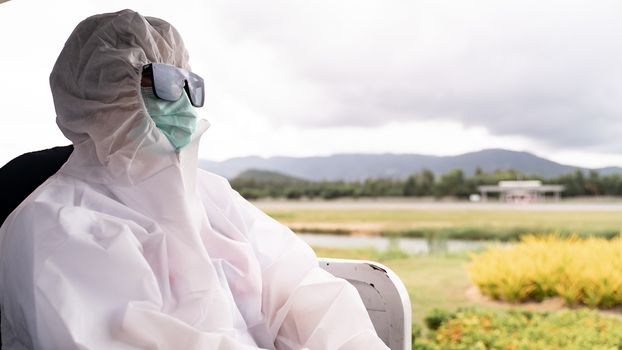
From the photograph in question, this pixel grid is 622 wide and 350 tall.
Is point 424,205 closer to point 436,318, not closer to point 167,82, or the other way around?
point 436,318

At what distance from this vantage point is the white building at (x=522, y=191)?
5.50m

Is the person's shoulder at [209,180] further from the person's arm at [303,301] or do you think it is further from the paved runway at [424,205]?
Answer: the paved runway at [424,205]

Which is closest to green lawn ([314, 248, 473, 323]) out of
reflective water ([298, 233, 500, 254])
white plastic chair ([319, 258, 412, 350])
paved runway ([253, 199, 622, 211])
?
reflective water ([298, 233, 500, 254])

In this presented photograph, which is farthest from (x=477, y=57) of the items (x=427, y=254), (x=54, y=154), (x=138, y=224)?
(x=138, y=224)

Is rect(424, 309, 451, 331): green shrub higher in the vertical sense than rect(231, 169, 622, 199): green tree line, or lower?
lower

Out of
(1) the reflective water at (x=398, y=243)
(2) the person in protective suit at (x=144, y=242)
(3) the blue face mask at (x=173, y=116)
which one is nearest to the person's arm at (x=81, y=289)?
(2) the person in protective suit at (x=144, y=242)

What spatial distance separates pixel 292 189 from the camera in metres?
6.32

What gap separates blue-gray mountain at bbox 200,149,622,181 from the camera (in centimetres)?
562

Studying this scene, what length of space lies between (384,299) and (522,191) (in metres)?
3.86

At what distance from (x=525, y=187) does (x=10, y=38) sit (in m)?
3.91

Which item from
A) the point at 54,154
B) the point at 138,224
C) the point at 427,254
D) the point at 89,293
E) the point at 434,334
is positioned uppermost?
the point at 54,154

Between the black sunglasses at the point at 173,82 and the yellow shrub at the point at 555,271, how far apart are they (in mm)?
3812

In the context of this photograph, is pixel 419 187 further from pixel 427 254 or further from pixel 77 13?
pixel 77 13

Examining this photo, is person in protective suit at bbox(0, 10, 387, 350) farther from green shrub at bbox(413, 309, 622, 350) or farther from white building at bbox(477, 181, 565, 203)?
white building at bbox(477, 181, 565, 203)
